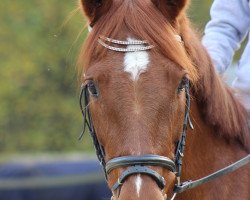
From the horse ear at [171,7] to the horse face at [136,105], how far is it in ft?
0.67

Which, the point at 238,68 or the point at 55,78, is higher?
the point at 238,68

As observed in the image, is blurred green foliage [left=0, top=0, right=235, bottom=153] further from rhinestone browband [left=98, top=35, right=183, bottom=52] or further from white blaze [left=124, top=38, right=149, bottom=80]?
white blaze [left=124, top=38, right=149, bottom=80]

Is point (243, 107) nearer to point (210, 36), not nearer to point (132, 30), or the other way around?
point (210, 36)

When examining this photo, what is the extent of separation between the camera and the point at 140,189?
169 inches

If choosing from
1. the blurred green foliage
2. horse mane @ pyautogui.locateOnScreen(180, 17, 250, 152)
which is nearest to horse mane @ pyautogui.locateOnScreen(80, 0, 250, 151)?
horse mane @ pyautogui.locateOnScreen(180, 17, 250, 152)

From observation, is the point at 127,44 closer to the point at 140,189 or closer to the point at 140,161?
the point at 140,161

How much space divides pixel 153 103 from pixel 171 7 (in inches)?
24.4

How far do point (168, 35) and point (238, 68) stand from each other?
0.98m

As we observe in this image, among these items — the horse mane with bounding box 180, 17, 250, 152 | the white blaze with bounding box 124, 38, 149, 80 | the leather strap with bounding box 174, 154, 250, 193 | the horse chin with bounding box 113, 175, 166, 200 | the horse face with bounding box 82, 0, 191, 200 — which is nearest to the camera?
the horse chin with bounding box 113, 175, 166, 200

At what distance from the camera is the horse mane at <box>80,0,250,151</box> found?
4.60 meters

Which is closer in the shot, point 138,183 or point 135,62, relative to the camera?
point 138,183

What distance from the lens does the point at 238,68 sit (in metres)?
5.46

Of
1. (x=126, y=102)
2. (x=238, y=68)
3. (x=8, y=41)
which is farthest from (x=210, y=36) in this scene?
(x=8, y=41)

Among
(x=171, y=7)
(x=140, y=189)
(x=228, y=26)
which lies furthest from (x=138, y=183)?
(x=228, y=26)
